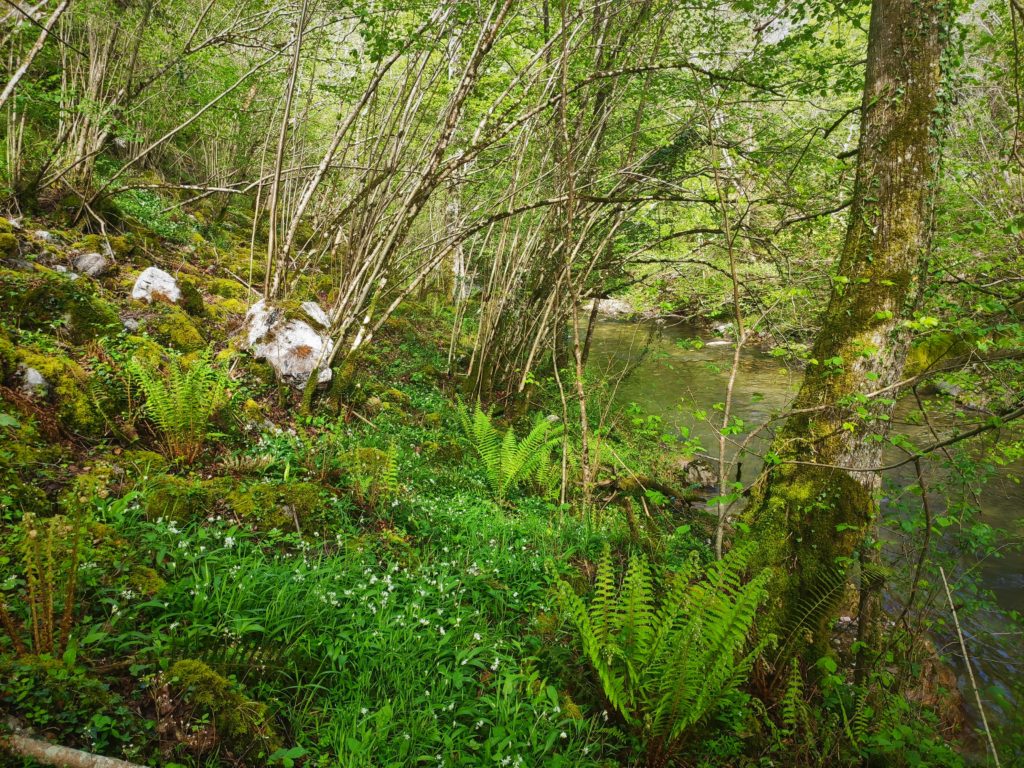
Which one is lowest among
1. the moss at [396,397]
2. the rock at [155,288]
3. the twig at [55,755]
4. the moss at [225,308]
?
the twig at [55,755]

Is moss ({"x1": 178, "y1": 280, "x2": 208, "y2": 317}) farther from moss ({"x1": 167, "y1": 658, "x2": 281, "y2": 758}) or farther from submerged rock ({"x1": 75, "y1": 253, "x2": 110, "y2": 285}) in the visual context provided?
moss ({"x1": 167, "y1": 658, "x2": 281, "y2": 758})

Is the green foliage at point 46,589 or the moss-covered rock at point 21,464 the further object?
the moss-covered rock at point 21,464

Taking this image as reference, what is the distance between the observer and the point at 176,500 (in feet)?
7.75

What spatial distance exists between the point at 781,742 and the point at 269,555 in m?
2.48

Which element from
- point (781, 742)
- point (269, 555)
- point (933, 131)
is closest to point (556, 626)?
point (781, 742)

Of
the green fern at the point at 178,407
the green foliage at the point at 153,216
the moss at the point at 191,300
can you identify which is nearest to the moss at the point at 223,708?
the green fern at the point at 178,407

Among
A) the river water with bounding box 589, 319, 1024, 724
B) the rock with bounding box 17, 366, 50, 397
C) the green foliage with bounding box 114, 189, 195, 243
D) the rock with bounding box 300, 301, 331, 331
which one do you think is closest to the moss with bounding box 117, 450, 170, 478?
the rock with bounding box 17, 366, 50, 397

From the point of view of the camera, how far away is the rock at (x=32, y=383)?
8.77ft

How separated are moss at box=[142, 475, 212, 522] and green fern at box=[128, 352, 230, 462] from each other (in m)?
0.41

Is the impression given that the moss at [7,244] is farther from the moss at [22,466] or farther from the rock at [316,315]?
the moss at [22,466]

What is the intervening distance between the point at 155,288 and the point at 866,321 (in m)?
5.77

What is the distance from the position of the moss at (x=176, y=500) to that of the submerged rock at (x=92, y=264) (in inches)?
124

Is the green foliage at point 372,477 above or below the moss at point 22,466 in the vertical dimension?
below

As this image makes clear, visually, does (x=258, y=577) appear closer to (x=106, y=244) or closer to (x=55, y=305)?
(x=55, y=305)
